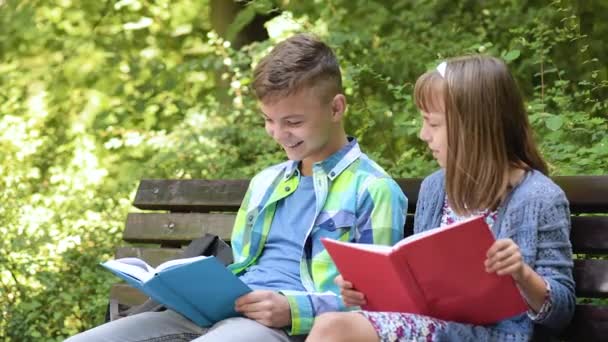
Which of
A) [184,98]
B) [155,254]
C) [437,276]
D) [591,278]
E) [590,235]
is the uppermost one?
[437,276]

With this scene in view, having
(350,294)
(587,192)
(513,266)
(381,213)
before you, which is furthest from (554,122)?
(513,266)

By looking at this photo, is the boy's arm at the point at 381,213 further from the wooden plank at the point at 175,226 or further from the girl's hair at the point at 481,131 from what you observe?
the wooden plank at the point at 175,226

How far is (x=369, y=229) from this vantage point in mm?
3346

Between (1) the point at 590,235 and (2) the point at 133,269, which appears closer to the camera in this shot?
(1) the point at 590,235

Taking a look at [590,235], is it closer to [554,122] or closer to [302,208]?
[302,208]

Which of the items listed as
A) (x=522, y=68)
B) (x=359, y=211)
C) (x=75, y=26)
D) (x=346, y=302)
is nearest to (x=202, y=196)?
(x=359, y=211)

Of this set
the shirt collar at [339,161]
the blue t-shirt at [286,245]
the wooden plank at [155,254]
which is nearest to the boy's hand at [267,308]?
the blue t-shirt at [286,245]

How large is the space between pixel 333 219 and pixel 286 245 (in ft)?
0.66

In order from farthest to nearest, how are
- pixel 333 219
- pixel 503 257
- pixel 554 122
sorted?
pixel 554 122, pixel 333 219, pixel 503 257

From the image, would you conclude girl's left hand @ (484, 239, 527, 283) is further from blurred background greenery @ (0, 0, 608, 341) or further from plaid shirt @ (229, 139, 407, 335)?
blurred background greenery @ (0, 0, 608, 341)

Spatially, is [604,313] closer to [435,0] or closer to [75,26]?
[435,0]

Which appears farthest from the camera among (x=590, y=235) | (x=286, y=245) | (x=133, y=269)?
(x=286, y=245)

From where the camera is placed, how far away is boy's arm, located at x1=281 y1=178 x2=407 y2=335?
3189 millimetres

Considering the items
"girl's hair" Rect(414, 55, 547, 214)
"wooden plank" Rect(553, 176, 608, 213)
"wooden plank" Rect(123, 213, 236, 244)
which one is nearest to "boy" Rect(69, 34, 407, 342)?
"girl's hair" Rect(414, 55, 547, 214)
